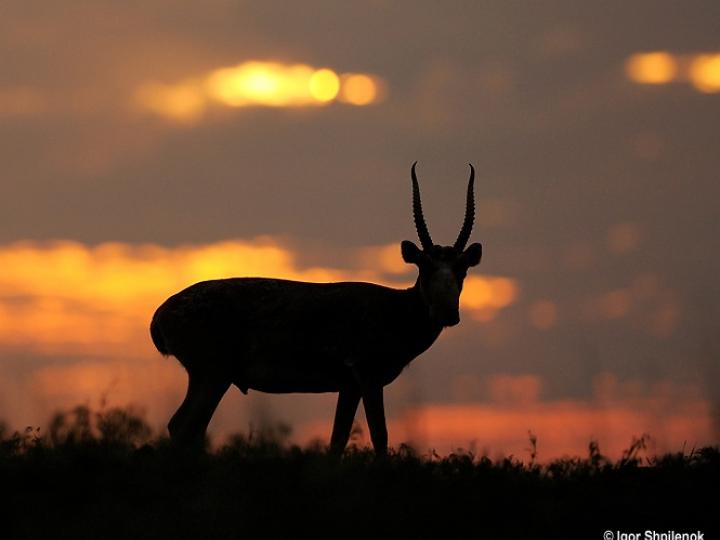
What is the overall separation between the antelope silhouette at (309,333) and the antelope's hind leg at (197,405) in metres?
0.01

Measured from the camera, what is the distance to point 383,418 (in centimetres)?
1820

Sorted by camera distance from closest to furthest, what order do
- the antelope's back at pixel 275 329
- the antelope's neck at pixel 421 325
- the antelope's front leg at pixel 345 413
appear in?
the antelope's front leg at pixel 345 413, the antelope's back at pixel 275 329, the antelope's neck at pixel 421 325

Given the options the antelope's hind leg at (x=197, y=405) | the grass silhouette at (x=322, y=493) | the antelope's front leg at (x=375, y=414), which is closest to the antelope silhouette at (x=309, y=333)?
the antelope's hind leg at (x=197, y=405)

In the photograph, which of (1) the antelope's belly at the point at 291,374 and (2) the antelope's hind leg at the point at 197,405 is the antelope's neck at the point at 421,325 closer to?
(1) the antelope's belly at the point at 291,374

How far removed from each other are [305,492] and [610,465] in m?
3.80

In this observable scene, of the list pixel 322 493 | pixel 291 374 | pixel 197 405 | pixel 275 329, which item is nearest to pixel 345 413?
pixel 291 374

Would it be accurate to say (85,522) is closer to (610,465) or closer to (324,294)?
(610,465)

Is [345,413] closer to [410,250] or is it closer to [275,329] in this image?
[275,329]

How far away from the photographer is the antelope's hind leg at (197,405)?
731 inches

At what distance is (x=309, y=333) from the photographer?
19.2 metres

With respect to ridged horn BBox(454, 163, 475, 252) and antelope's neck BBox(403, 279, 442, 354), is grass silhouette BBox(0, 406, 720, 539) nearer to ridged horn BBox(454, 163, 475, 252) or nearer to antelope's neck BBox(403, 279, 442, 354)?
antelope's neck BBox(403, 279, 442, 354)

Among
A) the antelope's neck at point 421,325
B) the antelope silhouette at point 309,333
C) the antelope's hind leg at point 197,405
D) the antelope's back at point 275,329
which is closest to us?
the antelope's hind leg at point 197,405

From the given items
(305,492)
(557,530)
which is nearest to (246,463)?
(305,492)

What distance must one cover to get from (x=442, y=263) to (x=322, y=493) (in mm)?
6124
